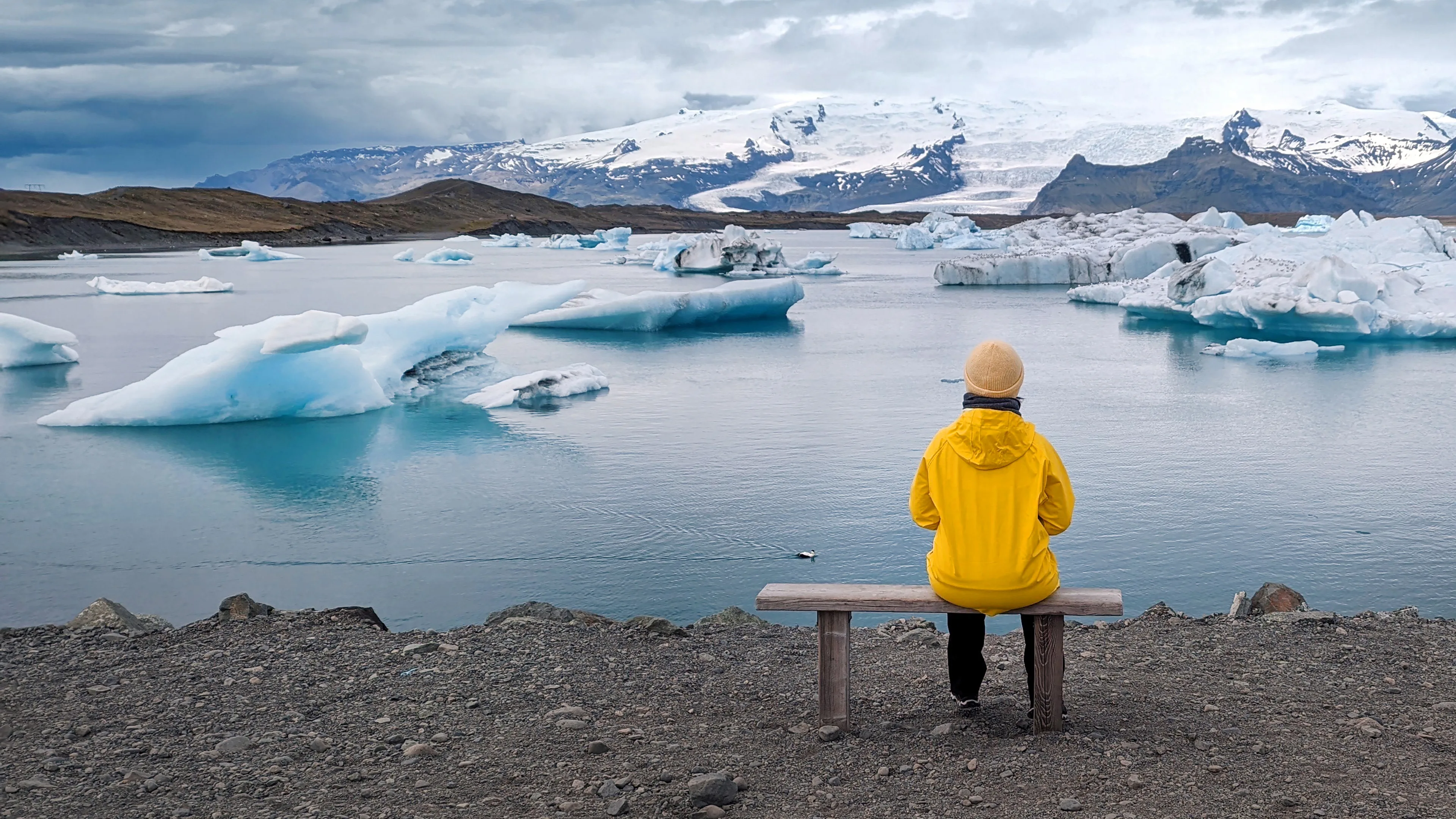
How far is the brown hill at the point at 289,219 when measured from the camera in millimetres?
49188

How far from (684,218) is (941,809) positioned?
94.9m

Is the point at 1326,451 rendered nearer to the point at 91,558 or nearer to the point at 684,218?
the point at 91,558

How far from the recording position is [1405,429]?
9.25 metres

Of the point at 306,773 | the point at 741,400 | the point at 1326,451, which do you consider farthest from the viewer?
the point at 741,400

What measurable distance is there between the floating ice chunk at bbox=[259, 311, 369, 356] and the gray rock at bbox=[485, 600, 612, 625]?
15.4ft

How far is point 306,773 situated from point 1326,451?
7708 mm

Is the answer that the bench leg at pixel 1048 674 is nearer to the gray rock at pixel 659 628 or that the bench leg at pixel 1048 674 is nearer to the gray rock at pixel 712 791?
the gray rock at pixel 712 791

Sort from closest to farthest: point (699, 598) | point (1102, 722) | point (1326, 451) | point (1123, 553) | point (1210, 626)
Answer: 1. point (1102, 722)
2. point (1210, 626)
3. point (699, 598)
4. point (1123, 553)
5. point (1326, 451)

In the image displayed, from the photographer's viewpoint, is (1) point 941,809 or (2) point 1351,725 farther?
(2) point 1351,725

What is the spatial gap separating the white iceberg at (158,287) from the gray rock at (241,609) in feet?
71.8

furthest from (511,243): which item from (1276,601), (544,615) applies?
(1276,601)

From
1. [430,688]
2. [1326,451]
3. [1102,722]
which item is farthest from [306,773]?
[1326,451]

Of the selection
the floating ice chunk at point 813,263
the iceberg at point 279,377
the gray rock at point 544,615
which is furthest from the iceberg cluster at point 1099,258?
the gray rock at point 544,615

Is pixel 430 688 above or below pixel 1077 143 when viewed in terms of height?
below
